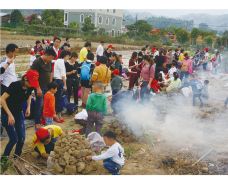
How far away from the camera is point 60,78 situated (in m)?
7.89

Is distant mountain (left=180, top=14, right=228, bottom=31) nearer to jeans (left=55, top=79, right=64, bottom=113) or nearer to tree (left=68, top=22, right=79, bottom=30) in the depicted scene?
jeans (left=55, top=79, right=64, bottom=113)

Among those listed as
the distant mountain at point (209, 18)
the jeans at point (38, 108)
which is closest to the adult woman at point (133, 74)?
the distant mountain at point (209, 18)

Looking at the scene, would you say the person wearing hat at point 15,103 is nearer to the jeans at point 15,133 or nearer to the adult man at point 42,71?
the jeans at point 15,133

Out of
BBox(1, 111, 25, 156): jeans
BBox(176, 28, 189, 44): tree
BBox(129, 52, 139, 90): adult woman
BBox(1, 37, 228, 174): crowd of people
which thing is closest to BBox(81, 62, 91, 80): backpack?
BBox(1, 37, 228, 174): crowd of people

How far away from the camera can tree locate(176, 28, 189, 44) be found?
2825 centimetres

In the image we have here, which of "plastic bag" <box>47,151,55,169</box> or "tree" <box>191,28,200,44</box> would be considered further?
"tree" <box>191,28,200,44</box>

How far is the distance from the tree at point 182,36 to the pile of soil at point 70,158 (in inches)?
924

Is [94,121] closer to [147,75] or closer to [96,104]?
[96,104]

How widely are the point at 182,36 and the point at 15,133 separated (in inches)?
975

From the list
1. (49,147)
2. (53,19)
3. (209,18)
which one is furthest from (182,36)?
(49,147)

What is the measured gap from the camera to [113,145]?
557 cm

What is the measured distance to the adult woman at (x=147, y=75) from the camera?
30.1ft

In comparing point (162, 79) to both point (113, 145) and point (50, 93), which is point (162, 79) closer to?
point (50, 93)

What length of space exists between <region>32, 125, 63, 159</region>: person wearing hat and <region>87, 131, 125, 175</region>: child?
737 mm
